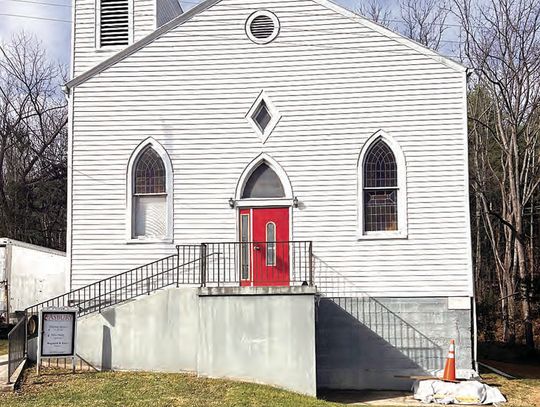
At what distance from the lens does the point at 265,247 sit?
15.7 m

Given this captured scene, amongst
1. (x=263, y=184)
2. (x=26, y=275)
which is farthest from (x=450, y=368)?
(x=26, y=275)

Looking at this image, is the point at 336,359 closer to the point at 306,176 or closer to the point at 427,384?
the point at 427,384

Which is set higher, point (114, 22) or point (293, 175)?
point (114, 22)

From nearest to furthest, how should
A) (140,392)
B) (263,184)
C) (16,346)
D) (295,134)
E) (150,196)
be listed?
(140,392) → (16,346) → (295,134) → (263,184) → (150,196)

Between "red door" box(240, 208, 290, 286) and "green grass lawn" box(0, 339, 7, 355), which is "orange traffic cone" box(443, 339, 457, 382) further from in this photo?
"green grass lawn" box(0, 339, 7, 355)

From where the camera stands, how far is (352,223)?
1562 centimetres

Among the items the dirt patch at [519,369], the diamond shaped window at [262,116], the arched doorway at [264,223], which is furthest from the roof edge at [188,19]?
the dirt patch at [519,369]

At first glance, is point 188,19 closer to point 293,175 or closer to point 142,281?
point 293,175

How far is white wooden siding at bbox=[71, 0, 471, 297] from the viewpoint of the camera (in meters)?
15.5

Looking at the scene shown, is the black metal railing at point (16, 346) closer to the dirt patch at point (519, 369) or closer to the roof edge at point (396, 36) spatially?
the roof edge at point (396, 36)

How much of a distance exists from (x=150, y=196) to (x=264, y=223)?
273 cm

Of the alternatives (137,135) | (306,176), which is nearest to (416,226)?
(306,176)

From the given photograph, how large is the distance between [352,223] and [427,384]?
3764mm

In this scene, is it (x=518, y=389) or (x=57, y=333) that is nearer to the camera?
(x=57, y=333)
